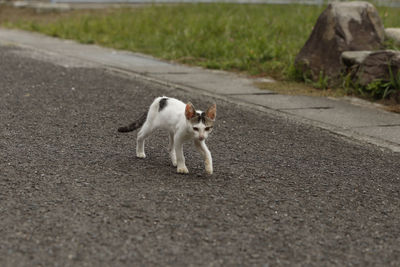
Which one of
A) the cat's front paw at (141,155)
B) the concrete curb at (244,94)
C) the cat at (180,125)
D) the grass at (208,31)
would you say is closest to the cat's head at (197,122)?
the cat at (180,125)

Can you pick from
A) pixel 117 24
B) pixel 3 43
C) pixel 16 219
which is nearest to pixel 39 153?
pixel 16 219

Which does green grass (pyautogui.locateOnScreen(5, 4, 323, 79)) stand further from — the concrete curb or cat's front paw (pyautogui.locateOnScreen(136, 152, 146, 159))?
cat's front paw (pyautogui.locateOnScreen(136, 152, 146, 159))

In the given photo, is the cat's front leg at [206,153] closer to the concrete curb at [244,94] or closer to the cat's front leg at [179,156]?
the cat's front leg at [179,156]

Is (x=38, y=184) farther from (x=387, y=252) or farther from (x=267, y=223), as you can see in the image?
(x=387, y=252)

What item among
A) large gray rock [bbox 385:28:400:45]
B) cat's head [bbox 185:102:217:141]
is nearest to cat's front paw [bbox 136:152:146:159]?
cat's head [bbox 185:102:217:141]

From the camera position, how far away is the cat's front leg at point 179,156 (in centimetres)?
443

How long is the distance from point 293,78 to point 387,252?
18.5 feet

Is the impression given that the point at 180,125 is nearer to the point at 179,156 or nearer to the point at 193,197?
the point at 179,156

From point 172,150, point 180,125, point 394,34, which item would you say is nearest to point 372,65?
point 394,34

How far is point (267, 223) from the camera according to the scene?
366 centimetres

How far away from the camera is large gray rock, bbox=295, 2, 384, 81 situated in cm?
844

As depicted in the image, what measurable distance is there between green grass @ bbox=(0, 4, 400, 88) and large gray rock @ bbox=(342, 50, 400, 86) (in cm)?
108

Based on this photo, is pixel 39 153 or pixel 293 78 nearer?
pixel 39 153

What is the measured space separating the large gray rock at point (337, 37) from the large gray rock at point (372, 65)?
40 cm
